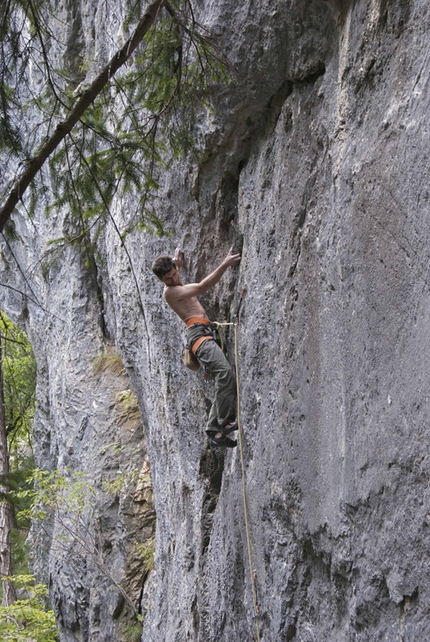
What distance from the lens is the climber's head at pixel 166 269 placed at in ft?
21.1

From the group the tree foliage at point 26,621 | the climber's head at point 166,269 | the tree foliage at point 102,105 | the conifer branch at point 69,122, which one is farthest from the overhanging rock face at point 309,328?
the tree foliage at point 26,621

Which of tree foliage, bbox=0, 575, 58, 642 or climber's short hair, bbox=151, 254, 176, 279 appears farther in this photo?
tree foliage, bbox=0, 575, 58, 642

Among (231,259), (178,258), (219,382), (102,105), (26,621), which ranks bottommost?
(26,621)

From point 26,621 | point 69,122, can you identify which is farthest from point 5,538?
point 69,122

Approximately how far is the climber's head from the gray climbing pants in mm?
610

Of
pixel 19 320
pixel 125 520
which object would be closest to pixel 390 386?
pixel 125 520

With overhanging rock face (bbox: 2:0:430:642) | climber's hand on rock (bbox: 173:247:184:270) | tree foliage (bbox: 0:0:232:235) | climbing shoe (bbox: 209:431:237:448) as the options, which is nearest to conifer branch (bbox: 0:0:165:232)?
tree foliage (bbox: 0:0:232:235)

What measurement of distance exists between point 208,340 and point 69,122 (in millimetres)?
2566

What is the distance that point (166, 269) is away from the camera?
6.45 meters

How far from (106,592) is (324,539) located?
695 centimetres

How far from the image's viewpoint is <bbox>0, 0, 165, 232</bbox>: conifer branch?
424 centimetres

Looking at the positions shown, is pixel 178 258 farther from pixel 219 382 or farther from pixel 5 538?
pixel 5 538

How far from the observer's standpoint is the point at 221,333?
657 centimetres

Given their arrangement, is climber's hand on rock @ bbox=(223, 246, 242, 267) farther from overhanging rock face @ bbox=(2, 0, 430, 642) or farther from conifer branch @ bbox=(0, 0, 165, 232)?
conifer branch @ bbox=(0, 0, 165, 232)
